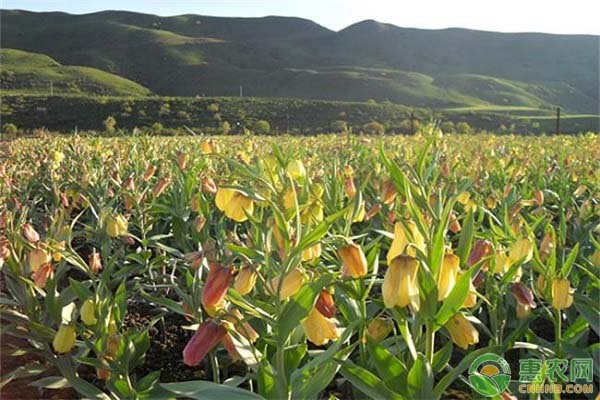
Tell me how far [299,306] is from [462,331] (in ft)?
0.98

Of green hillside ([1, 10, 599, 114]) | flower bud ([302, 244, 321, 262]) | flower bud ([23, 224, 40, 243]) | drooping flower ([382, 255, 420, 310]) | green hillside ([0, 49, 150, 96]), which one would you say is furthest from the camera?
green hillside ([1, 10, 599, 114])

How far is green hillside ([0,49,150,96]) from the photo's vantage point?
1928 inches

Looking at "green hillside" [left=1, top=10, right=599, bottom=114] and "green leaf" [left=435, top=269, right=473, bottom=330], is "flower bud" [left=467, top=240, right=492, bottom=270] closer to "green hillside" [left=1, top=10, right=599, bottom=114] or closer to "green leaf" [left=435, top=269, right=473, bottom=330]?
"green leaf" [left=435, top=269, right=473, bottom=330]

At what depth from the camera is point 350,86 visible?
5784cm

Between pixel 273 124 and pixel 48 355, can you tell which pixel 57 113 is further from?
pixel 48 355

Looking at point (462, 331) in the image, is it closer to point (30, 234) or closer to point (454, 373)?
point (454, 373)

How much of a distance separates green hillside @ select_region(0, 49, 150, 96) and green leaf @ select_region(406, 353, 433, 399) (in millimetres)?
48754

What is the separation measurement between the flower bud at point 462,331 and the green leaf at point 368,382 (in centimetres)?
16

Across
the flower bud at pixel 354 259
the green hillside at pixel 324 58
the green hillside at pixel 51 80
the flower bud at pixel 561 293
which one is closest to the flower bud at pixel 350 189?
the flower bud at pixel 561 293

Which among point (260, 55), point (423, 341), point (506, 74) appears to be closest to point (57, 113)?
point (423, 341)

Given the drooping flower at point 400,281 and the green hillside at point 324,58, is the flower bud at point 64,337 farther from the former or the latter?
the green hillside at point 324,58

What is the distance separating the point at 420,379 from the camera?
95 cm

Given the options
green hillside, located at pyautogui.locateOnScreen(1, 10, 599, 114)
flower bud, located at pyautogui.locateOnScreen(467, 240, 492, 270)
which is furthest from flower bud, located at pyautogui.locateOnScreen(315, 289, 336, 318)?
green hillside, located at pyautogui.locateOnScreen(1, 10, 599, 114)

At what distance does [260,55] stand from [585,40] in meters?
41.1
